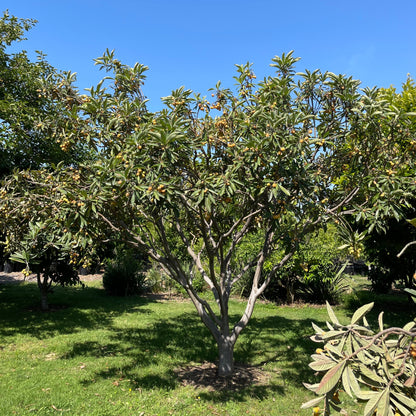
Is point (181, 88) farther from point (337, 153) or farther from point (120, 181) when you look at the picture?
point (337, 153)

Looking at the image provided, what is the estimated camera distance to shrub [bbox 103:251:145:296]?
13922 mm

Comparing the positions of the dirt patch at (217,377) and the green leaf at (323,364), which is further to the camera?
the dirt patch at (217,377)

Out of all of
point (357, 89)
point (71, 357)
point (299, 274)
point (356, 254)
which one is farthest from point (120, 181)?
point (299, 274)

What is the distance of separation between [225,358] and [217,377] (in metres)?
0.32

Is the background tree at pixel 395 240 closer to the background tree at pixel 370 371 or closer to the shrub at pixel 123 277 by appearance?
the background tree at pixel 370 371

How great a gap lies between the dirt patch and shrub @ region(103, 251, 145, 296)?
8.62 meters

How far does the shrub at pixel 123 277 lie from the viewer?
1392 centimetres

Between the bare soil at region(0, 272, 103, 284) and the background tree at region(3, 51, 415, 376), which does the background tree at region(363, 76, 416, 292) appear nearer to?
the background tree at region(3, 51, 415, 376)

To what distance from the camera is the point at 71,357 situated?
20.6 ft

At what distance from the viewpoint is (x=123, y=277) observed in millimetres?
13922

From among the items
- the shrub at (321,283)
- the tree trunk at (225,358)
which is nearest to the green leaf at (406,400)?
the tree trunk at (225,358)

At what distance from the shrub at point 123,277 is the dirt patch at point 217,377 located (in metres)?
8.62

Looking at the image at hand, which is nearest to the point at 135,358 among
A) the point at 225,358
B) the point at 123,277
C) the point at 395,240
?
the point at 225,358

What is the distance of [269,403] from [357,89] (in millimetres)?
4393
